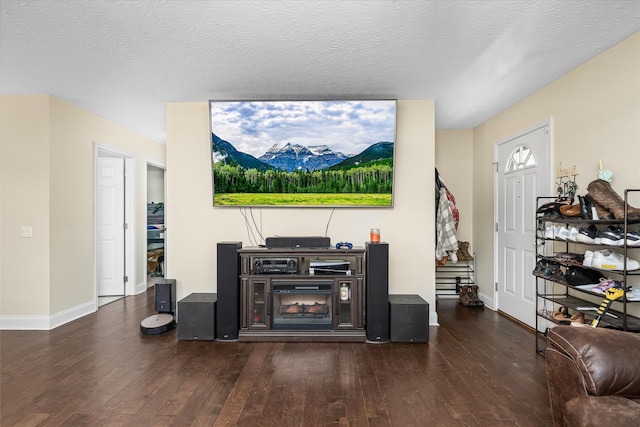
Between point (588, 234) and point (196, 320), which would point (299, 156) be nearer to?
point (196, 320)

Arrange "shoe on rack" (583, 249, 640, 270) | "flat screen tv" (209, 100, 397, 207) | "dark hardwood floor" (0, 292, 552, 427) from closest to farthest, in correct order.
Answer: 1. "dark hardwood floor" (0, 292, 552, 427)
2. "shoe on rack" (583, 249, 640, 270)
3. "flat screen tv" (209, 100, 397, 207)

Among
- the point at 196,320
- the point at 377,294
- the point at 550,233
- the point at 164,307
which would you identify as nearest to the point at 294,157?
the point at 377,294

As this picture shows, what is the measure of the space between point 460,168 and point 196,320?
415cm

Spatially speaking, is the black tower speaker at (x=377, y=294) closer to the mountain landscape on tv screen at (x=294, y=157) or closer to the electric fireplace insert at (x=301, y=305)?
the electric fireplace insert at (x=301, y=305)

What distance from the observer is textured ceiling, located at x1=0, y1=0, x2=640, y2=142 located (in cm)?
216

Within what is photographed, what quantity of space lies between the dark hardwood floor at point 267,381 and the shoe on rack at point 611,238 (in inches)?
44.3

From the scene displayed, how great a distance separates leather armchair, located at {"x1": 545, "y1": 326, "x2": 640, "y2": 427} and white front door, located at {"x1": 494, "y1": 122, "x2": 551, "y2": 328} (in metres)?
2.21

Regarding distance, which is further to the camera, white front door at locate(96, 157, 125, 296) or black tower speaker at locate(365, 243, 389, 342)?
white front door at locate(96, 157, 125, 296)

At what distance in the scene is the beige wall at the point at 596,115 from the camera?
8.07 feet

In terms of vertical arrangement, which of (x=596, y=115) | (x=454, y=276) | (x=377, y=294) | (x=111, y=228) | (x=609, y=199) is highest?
(x=596, y=115)

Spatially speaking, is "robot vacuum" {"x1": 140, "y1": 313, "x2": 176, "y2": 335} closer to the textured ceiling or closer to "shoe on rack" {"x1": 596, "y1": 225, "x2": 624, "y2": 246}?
the textured ceiling

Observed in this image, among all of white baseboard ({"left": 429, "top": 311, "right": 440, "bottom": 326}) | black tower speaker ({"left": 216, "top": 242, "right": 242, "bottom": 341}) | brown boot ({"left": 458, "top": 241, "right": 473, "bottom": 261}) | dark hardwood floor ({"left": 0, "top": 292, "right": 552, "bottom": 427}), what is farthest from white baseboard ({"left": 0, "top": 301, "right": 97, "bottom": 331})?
brown boot ({"left": 458, "top": 241, "right": 473, "bottom": 261})

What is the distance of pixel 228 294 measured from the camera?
10.9ft

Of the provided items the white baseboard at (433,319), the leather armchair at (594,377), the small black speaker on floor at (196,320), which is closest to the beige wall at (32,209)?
the small black speaker on floor at (196,320)
